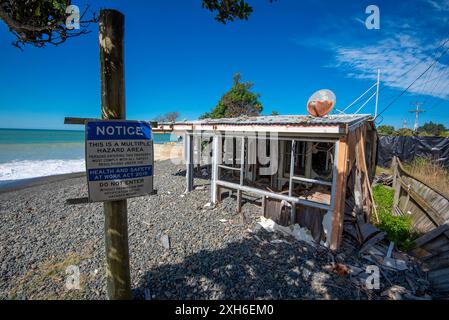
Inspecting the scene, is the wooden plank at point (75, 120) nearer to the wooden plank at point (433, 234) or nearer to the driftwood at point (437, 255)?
the driftwood at point (437, 255)

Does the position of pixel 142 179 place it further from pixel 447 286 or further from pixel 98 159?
pixel 447 286

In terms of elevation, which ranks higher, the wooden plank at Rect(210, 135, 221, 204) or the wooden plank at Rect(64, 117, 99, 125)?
the wooden plank at Rect(64, 117, 99, 125)

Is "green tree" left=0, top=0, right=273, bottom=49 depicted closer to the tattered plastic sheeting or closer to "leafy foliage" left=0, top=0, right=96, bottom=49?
"leafy foliage" left=0, top=0, right=96, bottom=49

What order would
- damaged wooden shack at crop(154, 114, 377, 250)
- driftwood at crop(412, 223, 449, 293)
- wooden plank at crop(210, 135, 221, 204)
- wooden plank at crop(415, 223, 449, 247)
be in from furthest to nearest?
wooden plank at crop(210, 135, 221, 204) < damaged wooden shack at crop(154, 114, 377, 250) < wooden plank at crop(415, 223, 449, 247) < driftwood at crop(412, 223, 449, 293)

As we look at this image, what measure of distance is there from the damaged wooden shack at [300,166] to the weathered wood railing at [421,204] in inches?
49.3

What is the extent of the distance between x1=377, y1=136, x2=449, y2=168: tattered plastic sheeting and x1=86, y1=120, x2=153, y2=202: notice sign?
46.6 feet

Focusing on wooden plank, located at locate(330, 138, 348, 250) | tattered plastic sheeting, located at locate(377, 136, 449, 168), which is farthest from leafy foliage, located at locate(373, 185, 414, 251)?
tattered plastic sheeting, located at locate(377, 136, 449, 168)

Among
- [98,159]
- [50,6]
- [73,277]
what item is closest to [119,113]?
[98,159]

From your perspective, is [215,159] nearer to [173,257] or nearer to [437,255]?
[173,257]

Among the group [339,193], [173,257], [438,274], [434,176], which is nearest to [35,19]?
[173,257]

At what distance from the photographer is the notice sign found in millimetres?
1992

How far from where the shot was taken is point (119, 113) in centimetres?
212

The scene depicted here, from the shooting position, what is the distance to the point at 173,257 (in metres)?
4.21

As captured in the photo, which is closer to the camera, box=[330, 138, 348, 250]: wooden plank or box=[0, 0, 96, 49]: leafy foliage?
box=[0, 0, 96, 49]: leafy foliage
